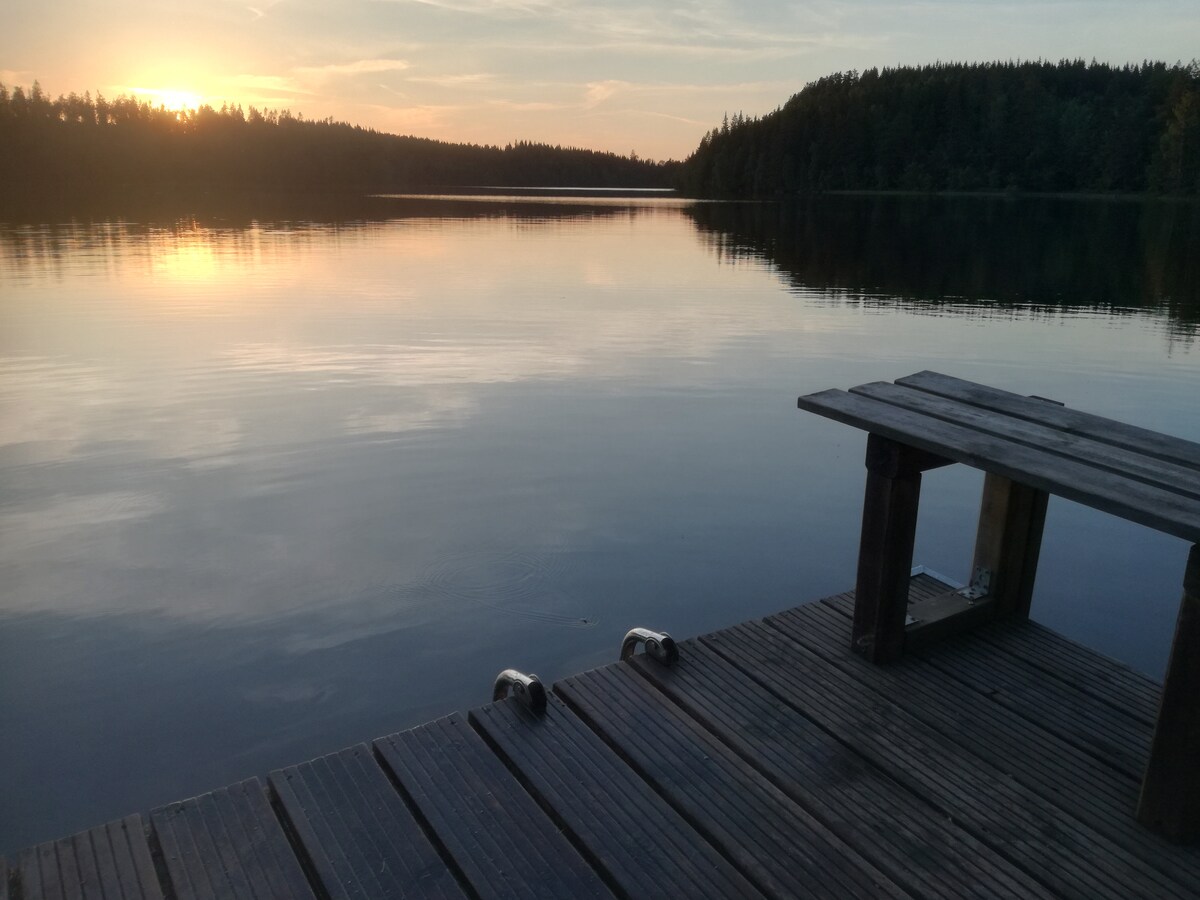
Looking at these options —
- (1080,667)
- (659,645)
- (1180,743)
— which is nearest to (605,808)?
(659,645)

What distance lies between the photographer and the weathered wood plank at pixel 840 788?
314cm

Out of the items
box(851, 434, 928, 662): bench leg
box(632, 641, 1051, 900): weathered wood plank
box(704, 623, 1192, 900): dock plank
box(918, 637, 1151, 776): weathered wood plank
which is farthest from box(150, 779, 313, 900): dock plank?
box(918, 637, 1151, 776): weathered wood plank

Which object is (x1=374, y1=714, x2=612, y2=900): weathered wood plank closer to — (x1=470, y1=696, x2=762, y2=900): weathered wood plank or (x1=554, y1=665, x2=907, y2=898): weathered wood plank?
(x1=470, y1=696, x2=762, y2=900): weathered wood plank

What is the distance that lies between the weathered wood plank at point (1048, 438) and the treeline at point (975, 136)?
103235 millimetres

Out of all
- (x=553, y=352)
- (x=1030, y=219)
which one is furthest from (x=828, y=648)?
(x=1030, y=219)

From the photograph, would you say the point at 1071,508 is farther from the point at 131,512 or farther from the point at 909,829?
the point at 131,512

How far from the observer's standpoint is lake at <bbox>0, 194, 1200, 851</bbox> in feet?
18.2

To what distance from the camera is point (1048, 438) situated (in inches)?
156

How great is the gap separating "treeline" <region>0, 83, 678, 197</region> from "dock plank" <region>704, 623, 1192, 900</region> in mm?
122233

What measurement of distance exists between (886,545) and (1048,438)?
35.2 inches

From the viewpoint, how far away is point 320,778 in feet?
12.0

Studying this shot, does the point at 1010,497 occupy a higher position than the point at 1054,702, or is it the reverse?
the point at 1010,497

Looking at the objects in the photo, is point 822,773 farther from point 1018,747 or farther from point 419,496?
point 419,496

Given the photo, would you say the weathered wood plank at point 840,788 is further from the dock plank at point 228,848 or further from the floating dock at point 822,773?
the dock plank at point 228,848
